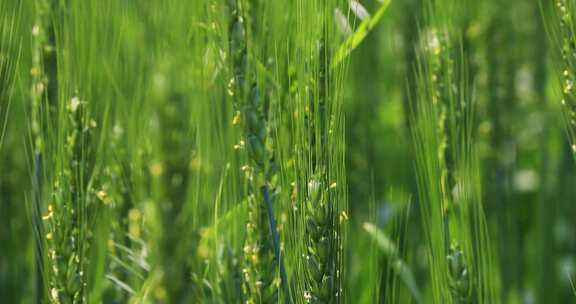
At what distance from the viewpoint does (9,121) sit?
152 cm

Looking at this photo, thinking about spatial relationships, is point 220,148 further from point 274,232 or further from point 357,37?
point 357,37

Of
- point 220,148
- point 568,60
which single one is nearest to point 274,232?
point 220,148

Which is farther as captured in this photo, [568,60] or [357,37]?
[357,37]

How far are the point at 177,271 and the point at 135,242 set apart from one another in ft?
0.80

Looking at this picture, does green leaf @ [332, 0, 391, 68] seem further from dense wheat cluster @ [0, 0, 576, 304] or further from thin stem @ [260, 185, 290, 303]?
thin stem @ [260, 185, 290, 303]

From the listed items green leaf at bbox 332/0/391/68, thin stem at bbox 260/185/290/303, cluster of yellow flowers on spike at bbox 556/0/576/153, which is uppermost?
green leaf at bbox 332/0/391/68

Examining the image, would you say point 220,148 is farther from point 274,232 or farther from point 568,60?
point 568,60

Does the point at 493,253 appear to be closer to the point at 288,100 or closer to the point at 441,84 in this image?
the point at 441,84

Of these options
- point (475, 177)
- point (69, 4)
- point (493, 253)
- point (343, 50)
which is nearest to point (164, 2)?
point (69, 4)

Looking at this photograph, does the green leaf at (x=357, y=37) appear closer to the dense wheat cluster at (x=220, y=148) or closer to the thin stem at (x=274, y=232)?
the dense wheat cluster at (x=220, y=148)

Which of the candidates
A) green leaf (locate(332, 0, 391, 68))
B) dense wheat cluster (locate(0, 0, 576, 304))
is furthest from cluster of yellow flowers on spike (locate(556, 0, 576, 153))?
green leaf (locate(332, 0, 391, 68))

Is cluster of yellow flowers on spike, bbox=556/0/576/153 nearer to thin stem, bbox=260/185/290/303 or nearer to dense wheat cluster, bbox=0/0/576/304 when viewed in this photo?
dense wheat cluster, bbox=0/0/576/304

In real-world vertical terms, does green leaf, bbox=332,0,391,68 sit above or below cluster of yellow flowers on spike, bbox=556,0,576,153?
above

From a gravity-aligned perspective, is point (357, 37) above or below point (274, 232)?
above
